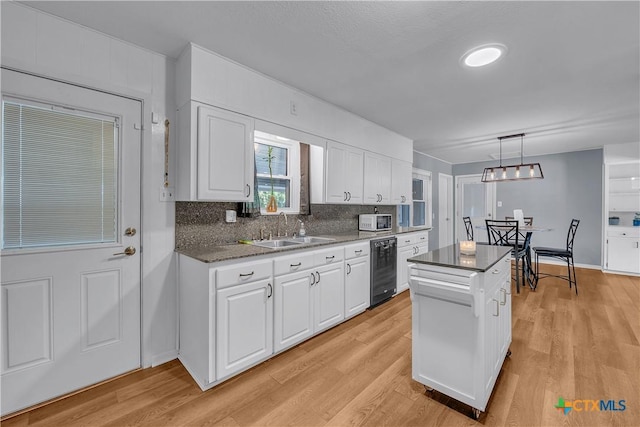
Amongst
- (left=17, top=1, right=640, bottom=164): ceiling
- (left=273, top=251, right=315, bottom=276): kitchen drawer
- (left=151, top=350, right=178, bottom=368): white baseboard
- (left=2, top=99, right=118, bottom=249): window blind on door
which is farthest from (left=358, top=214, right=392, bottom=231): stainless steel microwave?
(left=2, top=99, right=118, bottom=249): window blind on door

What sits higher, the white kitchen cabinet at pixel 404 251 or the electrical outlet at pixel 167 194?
the electrical outlet at pixel 167 194

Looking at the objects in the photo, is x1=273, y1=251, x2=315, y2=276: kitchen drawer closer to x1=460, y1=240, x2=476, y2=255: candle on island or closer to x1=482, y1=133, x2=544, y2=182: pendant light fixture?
x1=460, y1=240, x2=476, y2=255: candle on island

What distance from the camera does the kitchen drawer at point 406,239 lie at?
387 centimetres

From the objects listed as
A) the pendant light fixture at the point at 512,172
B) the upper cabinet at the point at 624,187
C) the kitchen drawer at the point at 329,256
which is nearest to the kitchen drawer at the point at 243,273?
the kitchen drawer at the point at 329,256

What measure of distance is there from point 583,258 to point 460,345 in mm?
6121

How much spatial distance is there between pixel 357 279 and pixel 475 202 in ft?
17.8

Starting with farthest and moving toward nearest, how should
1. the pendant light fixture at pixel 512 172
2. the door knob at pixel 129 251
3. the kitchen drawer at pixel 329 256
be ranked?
1. the pendant light fixture at pixel 512 172
2. the kitchen drawer at pixel 329 256
3. the door knob at pixel 129 251

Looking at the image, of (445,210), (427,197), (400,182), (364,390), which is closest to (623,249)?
(445,210)

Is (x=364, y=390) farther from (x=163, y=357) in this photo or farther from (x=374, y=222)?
(x=374, y=222)

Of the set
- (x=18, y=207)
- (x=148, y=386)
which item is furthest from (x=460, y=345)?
(x=18, y=207)

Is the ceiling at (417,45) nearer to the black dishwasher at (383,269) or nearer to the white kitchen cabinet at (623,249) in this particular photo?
the black dishwasher at (383,269)

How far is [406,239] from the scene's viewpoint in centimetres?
401

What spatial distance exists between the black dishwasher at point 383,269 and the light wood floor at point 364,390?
2.03 feet

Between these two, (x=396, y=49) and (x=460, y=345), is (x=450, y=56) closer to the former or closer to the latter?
(x=396, y=49)
